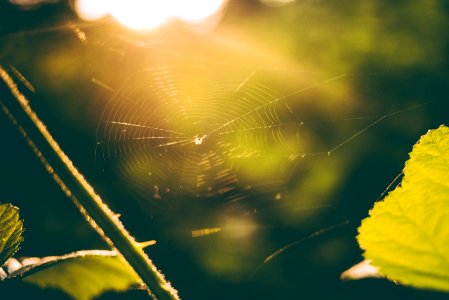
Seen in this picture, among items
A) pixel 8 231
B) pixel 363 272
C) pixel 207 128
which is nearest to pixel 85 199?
pixel 8 231

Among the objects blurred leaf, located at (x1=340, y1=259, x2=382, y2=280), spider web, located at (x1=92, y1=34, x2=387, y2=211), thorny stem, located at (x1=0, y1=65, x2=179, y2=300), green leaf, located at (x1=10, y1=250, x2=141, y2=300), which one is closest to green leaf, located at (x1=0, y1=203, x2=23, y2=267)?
green leaf, located at (x1=10, y1=250, x2=141, y2=300)

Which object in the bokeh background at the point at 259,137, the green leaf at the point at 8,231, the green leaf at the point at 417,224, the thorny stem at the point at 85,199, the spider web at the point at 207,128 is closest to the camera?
the thorny stem at the point at 85,199

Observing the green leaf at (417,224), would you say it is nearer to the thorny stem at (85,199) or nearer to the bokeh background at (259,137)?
the thorny stem at (85,199)

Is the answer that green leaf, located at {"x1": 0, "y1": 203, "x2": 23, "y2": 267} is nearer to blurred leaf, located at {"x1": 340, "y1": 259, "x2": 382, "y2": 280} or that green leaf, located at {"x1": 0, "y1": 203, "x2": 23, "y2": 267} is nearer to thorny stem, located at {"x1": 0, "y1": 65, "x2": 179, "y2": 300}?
thorny stem, located at {"x1": 0, "y1": 65, "x2": 179, "y2": 300}

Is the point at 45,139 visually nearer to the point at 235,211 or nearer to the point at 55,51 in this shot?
the point at 55,51

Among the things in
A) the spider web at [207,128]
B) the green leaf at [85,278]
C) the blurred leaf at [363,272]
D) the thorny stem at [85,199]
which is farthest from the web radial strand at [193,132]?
the thorny stem at [85,199]

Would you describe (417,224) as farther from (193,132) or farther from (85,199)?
(193,132)
